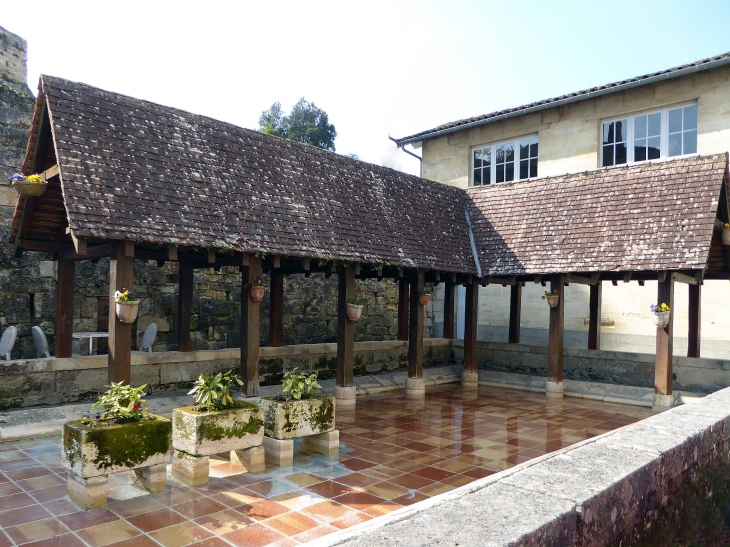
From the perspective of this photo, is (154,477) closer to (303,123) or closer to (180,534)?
(180,534)

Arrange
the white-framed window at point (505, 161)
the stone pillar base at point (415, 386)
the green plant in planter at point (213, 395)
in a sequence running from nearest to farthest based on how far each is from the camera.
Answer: the green plant in planter at point (213, 395) → the stone pillar base at point (415, 386) → the white-framed window at point (505, 161)

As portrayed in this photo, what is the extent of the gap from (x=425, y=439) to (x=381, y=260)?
122 inches

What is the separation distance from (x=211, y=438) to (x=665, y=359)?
711cm

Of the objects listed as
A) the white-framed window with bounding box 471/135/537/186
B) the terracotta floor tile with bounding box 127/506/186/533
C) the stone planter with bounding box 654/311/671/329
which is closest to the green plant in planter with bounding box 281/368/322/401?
the terracotta floor tile with bounding box 127/506/186/533

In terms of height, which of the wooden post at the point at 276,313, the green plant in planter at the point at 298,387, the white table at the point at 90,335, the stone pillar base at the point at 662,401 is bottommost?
the stone pillar base at the point at 662,401

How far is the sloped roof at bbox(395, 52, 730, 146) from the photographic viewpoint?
36.4ft

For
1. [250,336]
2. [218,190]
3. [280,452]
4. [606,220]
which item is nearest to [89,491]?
[280,452]

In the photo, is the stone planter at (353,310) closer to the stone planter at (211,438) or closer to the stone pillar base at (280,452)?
the stone pillar base at (280,452)

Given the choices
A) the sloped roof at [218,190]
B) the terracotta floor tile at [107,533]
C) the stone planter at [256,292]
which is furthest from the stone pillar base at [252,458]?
the sloped roof at [218,190]

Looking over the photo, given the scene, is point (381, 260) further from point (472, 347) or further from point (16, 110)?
point (16, 110)

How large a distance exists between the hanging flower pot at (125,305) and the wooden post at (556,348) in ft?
23.3

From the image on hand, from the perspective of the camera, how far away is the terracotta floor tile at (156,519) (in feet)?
13.0

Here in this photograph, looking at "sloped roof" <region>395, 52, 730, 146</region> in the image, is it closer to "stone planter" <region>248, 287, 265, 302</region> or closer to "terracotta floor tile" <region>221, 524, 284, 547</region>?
Result: "stone planter" <region>248, 287, 265, 302</region>

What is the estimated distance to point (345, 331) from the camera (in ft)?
28.7
